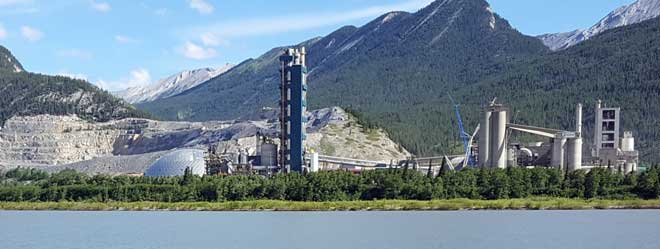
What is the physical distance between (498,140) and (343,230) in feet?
232

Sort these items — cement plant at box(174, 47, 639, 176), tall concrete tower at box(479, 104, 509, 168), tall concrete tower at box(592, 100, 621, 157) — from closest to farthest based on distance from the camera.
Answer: cement plant at box(174, 47, 639, 176), tall concrete tower at box(479, 104, 509, 168), tall concrete tower at box(592, 100, 621, 157)

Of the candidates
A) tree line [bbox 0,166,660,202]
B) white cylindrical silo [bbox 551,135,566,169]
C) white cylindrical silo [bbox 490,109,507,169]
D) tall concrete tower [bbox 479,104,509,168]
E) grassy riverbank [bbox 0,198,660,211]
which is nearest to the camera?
grassy riverbank [bbox 0,198,660,211]

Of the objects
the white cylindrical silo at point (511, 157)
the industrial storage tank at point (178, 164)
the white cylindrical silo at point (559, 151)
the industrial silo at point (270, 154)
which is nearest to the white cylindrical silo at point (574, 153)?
the white cylindrical silo at point (559, 151)

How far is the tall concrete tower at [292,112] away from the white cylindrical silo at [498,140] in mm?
23647

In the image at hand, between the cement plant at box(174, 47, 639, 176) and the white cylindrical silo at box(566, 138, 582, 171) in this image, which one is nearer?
the white cylindrical silo at box(566, 138, 582, 171)

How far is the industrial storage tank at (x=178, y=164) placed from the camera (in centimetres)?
15800

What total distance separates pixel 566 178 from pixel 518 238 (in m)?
49.6

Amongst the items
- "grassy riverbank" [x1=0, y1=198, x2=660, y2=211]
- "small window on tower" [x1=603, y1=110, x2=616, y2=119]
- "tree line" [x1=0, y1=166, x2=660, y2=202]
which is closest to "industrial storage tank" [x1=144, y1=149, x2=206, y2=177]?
"tree line" [x1=0, y1=166, x2=660, y2=202]

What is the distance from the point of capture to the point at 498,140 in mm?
142000

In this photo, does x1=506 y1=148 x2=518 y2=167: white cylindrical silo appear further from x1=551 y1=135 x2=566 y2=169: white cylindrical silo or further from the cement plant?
x1=551 y1=135 x2=566 y2=169: white cylindrical silo

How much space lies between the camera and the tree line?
359ft

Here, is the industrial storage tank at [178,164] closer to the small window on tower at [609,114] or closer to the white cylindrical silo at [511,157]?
the white cylindrical silo at [511,157]

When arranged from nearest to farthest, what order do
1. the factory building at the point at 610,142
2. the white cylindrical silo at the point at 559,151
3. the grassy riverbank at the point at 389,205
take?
the grassy riverbank at the point at 389,205 → the white cylindrical silo at the point at 559,151 → the factory building at the point at 610,142

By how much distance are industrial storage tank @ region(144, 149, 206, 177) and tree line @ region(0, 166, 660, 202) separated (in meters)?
33.3
